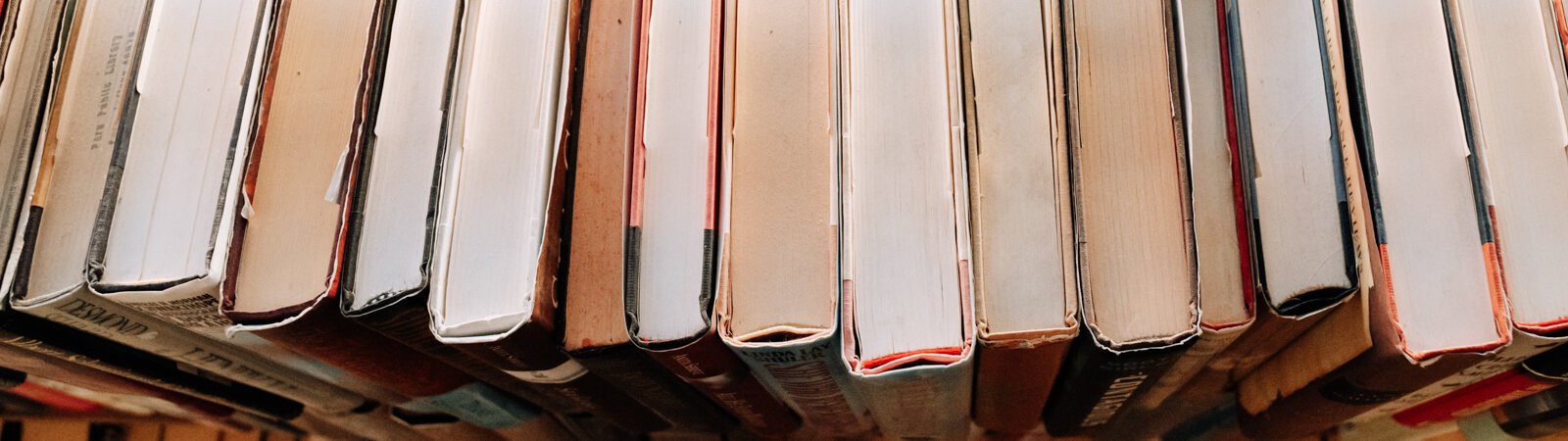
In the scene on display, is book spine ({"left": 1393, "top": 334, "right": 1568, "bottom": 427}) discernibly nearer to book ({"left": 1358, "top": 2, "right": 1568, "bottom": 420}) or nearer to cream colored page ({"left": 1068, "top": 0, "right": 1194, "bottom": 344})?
book ({"left": 1358, "top": 2, "right": 1568, "bottom": 420})

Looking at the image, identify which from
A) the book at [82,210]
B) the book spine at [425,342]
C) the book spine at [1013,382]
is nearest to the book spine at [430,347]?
the book spine at [425,342]

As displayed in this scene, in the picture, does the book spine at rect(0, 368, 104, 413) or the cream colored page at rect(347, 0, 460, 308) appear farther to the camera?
the book spine at rect(0, 368, 104, 413)

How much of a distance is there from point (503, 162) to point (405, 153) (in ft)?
0.14

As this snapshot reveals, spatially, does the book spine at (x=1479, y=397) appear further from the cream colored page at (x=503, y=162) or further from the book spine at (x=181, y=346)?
the book spine at (x=181, y=346)

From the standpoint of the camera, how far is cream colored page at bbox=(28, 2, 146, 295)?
0.39m

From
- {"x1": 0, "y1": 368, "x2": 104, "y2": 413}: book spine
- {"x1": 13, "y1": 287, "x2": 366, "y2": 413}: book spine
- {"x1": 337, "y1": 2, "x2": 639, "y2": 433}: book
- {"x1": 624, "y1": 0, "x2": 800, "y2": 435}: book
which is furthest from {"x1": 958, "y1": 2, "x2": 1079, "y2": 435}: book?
{"x1": 0, "y1": 368, "x2": 104, "y2": 413}: book spine

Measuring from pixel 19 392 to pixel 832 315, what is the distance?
18.9 inches

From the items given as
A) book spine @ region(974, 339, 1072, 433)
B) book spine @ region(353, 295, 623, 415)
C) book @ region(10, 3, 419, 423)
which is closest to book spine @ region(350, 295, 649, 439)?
book spine @ region(353, 295, 623, 415)

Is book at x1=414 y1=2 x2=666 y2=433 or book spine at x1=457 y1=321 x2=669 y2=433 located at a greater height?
book at x1=414 y1=2 x2=666 y2=433

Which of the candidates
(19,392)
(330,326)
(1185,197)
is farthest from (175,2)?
(1185,197)

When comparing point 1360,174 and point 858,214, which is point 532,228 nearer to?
point 858,214

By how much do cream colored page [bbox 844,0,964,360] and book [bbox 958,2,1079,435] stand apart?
11 millimetres

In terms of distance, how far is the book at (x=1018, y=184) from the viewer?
381 millimetres

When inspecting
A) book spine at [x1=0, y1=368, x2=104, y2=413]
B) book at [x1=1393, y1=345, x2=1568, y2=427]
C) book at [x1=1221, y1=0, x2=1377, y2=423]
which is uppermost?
book at [x1=1221, y1=0, x2=1377, y2=423]
